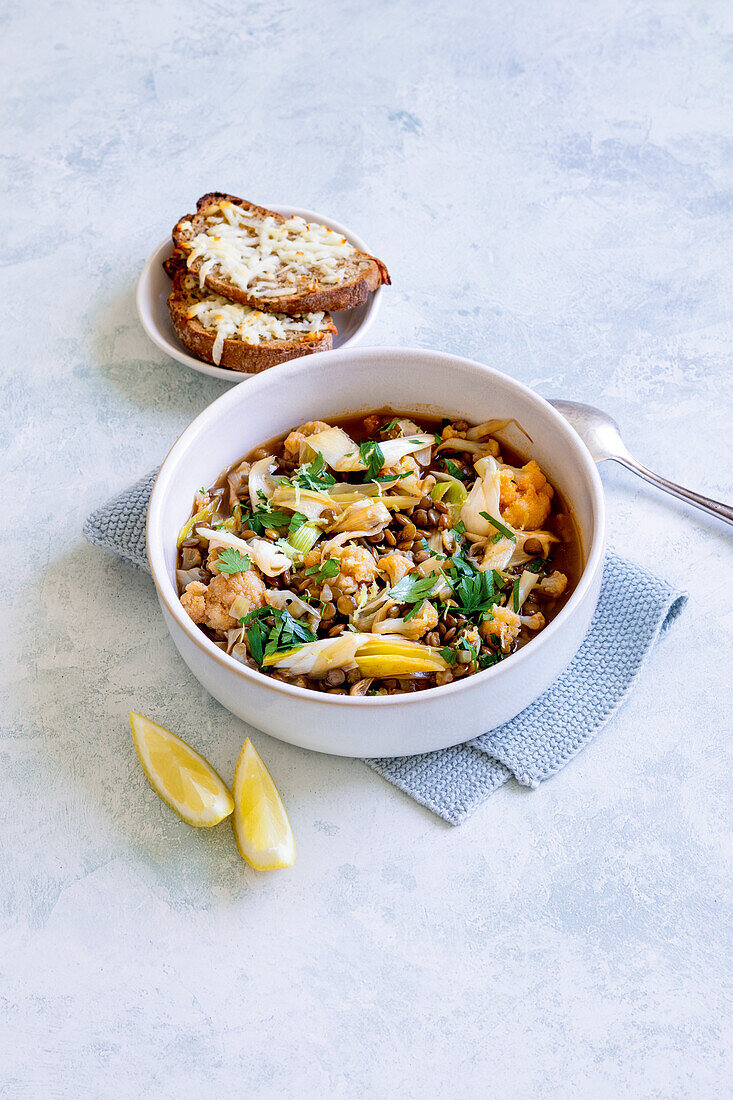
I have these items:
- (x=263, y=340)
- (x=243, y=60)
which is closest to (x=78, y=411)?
(x=263, y=340)

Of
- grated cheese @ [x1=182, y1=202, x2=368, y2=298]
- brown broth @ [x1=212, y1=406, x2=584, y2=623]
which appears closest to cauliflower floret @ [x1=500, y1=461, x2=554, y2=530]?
brown broth @ [x1=212, y1=406, x2=584, y2=623]

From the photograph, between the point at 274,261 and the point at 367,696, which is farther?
the point at 274,261

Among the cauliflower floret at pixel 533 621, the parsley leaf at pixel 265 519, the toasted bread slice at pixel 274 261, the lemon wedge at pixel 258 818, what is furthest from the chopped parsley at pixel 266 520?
the toasted bread slice at pixel 274 261

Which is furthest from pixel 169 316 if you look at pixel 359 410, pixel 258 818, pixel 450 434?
pixel 258 818

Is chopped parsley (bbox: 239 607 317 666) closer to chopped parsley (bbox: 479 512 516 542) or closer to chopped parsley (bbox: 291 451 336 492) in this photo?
chopped parsley (bbox: 291 451 336 492)

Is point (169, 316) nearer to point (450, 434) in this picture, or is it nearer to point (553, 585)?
point (450, 434)
